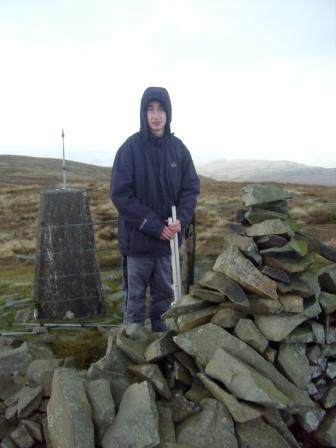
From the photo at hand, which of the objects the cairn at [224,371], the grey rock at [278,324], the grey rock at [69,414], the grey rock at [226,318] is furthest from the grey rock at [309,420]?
the grey rock at [69,414]

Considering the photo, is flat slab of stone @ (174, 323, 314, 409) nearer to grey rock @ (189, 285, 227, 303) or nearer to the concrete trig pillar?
grey rock @ (189, 285, 227, 303)

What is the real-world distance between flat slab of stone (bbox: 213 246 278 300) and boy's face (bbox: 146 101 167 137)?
189cm

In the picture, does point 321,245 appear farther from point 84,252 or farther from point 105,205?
point 105,205

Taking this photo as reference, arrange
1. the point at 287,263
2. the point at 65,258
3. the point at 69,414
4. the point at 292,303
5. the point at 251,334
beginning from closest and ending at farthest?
the point at 69,414 < the point at 251,334 < the point at 292,303 < the point at 287,263 < the point at 65,258

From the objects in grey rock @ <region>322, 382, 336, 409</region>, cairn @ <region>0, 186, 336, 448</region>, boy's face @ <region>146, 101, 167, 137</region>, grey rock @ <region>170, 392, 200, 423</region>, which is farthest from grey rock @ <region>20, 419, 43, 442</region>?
boy's face @ <region>146, 101, 167, 137</region>

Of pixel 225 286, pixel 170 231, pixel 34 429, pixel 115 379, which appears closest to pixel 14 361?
pixel 34 429

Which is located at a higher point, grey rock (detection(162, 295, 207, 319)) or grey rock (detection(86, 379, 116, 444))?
A: grey rock (detection(162, 295, 207, 319))

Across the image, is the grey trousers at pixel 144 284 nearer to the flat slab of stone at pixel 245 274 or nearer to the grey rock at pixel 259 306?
the flat slab of stone at pixel 245 274

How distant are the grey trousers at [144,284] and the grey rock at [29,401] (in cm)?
187

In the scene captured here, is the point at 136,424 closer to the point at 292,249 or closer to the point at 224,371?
the point at 224,371

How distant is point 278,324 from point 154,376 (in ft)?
4.48

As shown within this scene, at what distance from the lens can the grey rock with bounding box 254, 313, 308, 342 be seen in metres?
4.74

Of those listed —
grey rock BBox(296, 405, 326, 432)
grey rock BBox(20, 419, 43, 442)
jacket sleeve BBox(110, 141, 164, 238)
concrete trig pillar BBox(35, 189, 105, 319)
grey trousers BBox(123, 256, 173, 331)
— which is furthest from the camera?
concrete trig pillar BBox(35, 189, 105, 319)

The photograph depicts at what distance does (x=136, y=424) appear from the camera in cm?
401
